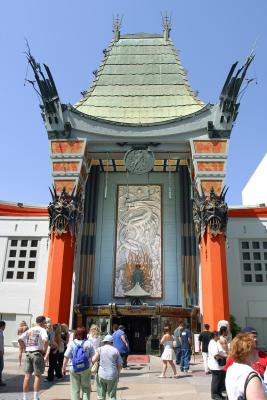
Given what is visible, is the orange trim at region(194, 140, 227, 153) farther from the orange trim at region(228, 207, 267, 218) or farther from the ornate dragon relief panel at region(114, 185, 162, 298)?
the ornate dragon relief panel at region(114, 185, 162, 298)

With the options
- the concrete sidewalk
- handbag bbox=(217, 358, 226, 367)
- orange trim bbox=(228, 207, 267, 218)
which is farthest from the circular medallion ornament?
handbag bbox=(217, 358, 226, 367)

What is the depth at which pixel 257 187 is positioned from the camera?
33.9 metres

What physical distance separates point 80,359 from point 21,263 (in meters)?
19.0

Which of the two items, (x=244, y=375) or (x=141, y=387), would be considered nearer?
(x=244, y=375)

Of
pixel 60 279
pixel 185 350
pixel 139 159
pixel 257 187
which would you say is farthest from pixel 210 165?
pixel 185 350

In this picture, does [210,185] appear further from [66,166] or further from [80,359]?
[80,359]

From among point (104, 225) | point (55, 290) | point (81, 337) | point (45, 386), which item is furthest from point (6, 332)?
point (81, 337)

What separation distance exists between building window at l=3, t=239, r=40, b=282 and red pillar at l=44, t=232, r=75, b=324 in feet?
9.40

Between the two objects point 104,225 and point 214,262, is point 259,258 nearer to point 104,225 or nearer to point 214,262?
point 214,262

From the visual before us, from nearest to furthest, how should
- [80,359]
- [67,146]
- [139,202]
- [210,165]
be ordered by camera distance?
[80,359]
[210,165]
[67,146]
[139,202]

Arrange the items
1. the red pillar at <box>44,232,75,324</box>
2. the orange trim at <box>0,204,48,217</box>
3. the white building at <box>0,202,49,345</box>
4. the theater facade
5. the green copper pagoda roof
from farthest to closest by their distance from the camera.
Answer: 1. the green copper pagoda roof
2. the orange trim at <box>0,204,48,217</box>
3. the white building at <box>0,202,49,345</box>
4. the theater facade
5. the red pillar at <box>44,232,75,324</box>

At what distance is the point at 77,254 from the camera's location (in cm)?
2414

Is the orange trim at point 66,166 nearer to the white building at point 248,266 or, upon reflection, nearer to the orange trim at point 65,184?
the orange trim at point 65,184

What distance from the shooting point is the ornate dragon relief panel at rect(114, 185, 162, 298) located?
2423cm
